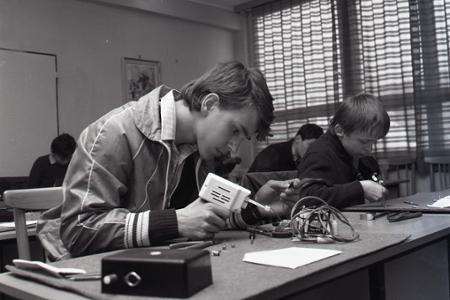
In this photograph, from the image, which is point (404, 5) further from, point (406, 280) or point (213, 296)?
point (213, 296)

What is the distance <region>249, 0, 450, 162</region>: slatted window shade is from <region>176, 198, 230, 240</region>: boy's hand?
11.6 feet

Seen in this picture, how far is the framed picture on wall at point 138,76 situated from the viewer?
4.77 m

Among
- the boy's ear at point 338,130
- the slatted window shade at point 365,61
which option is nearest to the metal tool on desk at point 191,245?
the boy's ear at point 338,130

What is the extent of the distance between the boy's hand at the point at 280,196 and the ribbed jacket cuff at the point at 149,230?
390mm

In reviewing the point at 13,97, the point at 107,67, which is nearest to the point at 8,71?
the point at 13,97

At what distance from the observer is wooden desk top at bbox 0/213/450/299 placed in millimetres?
734

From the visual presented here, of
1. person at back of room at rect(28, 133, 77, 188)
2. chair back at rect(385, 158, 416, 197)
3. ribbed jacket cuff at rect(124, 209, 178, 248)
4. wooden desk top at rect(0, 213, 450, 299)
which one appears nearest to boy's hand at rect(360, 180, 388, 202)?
wooden desk top at rect(0, 213, 450, 299)

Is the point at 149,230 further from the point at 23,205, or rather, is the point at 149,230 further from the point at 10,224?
the point at 10,224

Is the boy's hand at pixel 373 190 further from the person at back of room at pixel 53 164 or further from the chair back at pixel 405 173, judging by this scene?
the chair back at pixel 405 173

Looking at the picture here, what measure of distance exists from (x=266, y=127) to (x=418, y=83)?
3.42m

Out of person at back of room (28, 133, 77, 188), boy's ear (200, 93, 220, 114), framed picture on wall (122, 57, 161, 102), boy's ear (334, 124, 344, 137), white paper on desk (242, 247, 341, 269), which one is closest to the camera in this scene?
white paper on desk (242, 247, 341, 269)

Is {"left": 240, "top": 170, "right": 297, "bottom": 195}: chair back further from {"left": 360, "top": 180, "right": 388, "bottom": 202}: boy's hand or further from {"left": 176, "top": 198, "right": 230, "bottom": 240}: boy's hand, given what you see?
{"left": 176, "top": 198, "right": 230, "bottom": 240}: boy's hand

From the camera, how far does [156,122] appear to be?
1.28m

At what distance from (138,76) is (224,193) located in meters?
3.91
